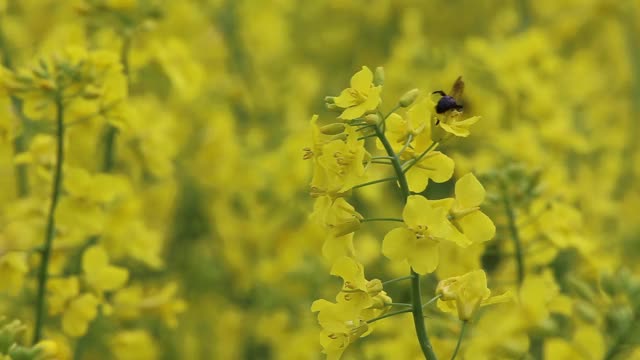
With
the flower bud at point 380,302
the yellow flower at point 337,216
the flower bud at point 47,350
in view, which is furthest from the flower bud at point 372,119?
the flower bud at point 47,350

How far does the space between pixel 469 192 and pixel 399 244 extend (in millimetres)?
112

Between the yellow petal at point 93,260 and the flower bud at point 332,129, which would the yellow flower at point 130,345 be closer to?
the yellow petal at point 93,260

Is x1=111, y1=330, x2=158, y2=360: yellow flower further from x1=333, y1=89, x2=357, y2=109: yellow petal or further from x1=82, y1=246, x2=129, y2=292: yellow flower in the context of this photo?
x1=333, y1=89, x2=357, y2=109: yellow petal

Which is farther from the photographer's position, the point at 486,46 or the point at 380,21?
the point at 380,21

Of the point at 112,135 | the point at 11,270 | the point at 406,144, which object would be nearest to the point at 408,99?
the point at 406,144

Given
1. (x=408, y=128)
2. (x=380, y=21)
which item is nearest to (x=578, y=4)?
(x=380, y=21)

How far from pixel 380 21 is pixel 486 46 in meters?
1.01

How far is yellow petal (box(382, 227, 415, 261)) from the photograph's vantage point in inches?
51.8

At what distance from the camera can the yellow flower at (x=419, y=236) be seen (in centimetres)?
128

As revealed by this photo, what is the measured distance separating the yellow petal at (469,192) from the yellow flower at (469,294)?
84 mm

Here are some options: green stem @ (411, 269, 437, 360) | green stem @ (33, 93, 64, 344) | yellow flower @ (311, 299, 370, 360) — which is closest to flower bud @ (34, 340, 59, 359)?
green stem @ (33, 93, 64, 344)

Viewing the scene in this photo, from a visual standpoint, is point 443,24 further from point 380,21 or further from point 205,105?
point 205,105

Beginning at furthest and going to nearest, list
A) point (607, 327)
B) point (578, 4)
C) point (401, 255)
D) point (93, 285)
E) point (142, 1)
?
1. point (578, 4)
2. point (142, 1)
3. point (93, 285)
4. point (607, 327)
5. point (401, 255)

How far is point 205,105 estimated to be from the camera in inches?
125
